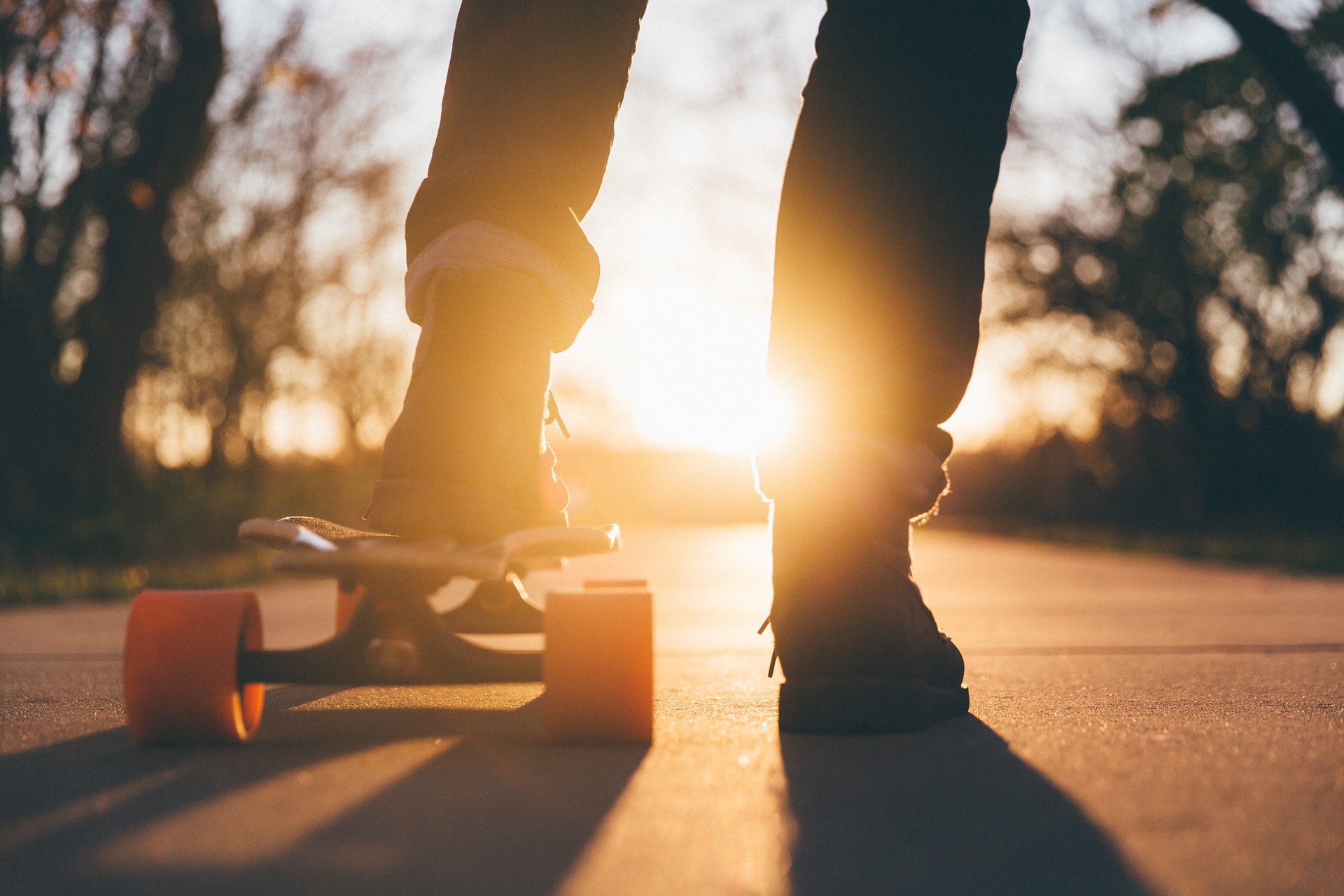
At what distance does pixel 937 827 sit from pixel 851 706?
0.39 meters

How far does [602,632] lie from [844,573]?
11.4 inches

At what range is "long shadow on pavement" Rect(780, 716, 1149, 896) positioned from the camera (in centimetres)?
71

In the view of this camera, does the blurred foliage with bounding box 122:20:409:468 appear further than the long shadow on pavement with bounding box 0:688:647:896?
Yes

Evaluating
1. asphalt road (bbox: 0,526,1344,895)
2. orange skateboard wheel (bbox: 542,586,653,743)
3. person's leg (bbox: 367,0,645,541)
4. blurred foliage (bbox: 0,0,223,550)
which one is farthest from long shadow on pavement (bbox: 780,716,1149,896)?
blurred foliage (bbox: 0,0,223,550)

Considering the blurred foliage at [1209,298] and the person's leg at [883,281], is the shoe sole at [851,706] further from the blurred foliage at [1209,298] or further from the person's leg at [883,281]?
the blurred foliage at [1209,298]

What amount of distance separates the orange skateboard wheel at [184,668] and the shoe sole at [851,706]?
579 mm

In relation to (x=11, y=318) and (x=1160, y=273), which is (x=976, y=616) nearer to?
(x=11, y=318)

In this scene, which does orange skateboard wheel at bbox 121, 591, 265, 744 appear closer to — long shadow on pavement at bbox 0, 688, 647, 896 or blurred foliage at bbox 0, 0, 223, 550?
long shadow on pavement at bbox 0, 688, 647, 896

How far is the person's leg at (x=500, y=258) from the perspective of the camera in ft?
4.02

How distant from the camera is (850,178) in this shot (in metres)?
1.37

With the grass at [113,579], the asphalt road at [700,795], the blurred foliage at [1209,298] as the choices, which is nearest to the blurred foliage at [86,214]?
the grass at [113,579]

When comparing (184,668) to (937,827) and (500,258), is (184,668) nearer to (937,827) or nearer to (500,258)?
(500,258)

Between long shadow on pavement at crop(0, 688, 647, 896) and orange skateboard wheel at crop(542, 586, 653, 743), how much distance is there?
0.03m

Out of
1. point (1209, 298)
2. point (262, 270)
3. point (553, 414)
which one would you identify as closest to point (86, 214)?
point (262, 270)
